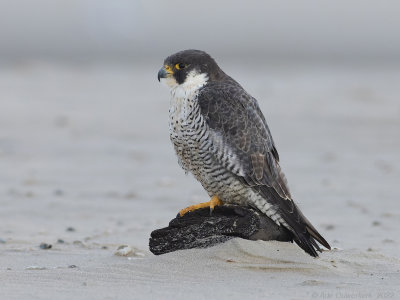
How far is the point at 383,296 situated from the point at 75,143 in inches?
271

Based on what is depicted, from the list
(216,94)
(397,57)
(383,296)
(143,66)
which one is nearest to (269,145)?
(216,94)

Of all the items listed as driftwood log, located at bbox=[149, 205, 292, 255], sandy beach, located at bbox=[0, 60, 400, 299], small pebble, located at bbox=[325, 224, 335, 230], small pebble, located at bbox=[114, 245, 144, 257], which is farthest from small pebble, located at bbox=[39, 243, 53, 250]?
small pebble, located at bbox=[325, 224, 335, 230]

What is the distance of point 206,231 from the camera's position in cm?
589

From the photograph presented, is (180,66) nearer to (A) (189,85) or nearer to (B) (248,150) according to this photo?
(A) (189,85)

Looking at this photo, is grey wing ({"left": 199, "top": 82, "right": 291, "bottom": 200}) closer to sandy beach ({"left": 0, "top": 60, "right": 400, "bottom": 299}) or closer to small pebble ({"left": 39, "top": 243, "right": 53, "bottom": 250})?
sandy beach ({"left": 0, "top": 60, "right": 400, "bottom": 299})

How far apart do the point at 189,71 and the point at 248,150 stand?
672mm

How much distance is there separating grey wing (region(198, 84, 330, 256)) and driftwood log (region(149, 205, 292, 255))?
188mm

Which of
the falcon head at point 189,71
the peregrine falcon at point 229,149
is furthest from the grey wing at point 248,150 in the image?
the falcon head at point 189,71

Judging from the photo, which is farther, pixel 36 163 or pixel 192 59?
pixel 36 163

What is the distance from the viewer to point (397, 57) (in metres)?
30.4

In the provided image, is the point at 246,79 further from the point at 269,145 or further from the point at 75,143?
the point at 269,145

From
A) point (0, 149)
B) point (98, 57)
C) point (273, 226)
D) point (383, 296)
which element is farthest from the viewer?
point (98, 57)

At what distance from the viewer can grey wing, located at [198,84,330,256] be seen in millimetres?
5938

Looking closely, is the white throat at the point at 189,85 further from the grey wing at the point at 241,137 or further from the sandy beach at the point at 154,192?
the sandy beach at the point at 154,192
